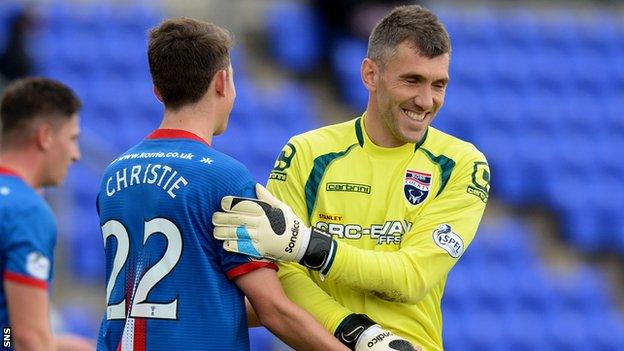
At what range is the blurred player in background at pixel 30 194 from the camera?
15.7 feet

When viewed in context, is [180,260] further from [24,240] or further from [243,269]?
[24,240]

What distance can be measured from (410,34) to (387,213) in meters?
0.73

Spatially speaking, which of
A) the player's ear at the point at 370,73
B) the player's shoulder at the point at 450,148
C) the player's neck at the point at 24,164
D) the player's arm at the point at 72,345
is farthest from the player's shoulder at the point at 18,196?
the player's arm at the point at 72,345

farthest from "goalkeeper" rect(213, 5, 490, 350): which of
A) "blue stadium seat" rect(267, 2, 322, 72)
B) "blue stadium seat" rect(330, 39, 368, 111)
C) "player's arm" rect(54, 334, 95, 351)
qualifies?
"blue stadium seat" rect(267, 2, 322, 72)

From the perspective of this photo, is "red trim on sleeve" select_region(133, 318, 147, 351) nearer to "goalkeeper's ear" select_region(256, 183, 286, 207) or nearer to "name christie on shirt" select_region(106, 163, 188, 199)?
"name christie on shirt" select_region(106, 163, 188, 199)

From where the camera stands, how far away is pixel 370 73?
197 inches

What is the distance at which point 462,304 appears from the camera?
12.1m

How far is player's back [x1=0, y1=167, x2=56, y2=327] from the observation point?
479 cm

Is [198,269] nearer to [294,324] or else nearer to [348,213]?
[294,324]

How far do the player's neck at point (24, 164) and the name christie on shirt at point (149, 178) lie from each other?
83 cm

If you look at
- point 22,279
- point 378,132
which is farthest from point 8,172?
point 378,132

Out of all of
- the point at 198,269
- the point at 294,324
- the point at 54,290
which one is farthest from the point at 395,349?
the point at 54,290

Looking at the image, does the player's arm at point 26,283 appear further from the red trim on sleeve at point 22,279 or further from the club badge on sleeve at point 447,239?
the club badge on sleeve at point 447,239

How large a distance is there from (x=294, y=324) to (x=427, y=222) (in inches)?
28.5
